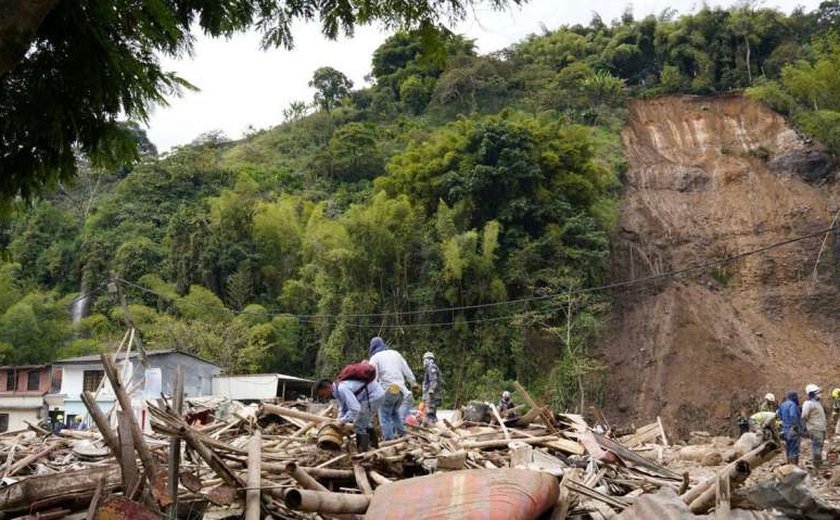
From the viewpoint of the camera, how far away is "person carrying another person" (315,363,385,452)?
8.27 metres

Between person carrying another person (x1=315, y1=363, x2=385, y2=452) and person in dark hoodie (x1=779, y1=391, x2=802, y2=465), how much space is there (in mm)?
7915

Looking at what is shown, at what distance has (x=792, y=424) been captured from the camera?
1312cm

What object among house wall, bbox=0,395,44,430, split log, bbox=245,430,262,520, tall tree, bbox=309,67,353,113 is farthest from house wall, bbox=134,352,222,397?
tall tree, bbox=309,67,353,113

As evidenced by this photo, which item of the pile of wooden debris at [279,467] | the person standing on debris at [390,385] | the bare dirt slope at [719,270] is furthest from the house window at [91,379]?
the person standing on debris at [390,385]

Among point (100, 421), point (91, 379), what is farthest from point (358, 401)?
point (91, 379)

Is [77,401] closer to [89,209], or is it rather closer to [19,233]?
[19,233]

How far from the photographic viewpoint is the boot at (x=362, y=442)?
830 cm

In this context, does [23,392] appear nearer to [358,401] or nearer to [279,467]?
[358,401]

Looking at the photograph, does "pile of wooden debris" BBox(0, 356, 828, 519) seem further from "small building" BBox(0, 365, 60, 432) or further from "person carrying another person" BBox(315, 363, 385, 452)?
"small building" BBox(0, 365, 60, 432)

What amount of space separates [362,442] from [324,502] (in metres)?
2.95

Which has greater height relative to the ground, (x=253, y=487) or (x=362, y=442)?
(x=253, y=487)

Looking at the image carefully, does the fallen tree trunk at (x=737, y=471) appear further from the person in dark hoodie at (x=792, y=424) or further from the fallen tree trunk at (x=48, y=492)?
the person in dark hoodie at (x=792, y=424)

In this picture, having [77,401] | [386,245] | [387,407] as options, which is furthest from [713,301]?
[387,407]

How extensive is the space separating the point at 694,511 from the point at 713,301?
113 ft
